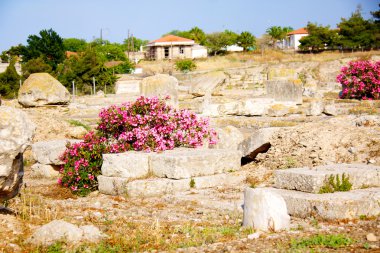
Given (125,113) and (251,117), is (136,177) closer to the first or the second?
(125,113)

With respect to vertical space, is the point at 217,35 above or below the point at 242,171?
above

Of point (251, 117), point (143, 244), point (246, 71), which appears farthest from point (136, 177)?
point (246, 71)

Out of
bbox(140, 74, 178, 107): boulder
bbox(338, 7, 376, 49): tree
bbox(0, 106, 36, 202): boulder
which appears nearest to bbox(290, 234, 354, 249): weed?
bbox(0, 106, 36, 202): boulder

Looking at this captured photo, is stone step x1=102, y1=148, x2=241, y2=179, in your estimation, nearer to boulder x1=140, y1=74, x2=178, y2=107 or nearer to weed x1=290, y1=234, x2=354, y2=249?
weed x1=290, y1=234, x2=354, y2=249

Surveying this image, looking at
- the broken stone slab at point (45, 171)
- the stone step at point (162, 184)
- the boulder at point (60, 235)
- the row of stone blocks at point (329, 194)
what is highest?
the row of stone blocks at point (329, 194)

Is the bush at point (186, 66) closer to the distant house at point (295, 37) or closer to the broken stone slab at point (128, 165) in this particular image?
the distant house at point (295, 37)

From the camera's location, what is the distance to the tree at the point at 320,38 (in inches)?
2625

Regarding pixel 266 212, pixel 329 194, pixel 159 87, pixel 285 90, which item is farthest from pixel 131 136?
pixel 285 90

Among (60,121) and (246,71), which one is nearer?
(60,121)

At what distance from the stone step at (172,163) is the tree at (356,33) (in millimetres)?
58405

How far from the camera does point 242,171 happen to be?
8.77 metres

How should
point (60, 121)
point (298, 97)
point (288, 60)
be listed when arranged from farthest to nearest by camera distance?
1. point (288, 60)
2. point (298, 97)
3. point (60, 121)

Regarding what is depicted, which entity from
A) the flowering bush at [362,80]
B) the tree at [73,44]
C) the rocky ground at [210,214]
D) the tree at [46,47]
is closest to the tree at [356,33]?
the tree at [46,47]

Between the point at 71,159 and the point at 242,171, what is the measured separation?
3056 millimetres
